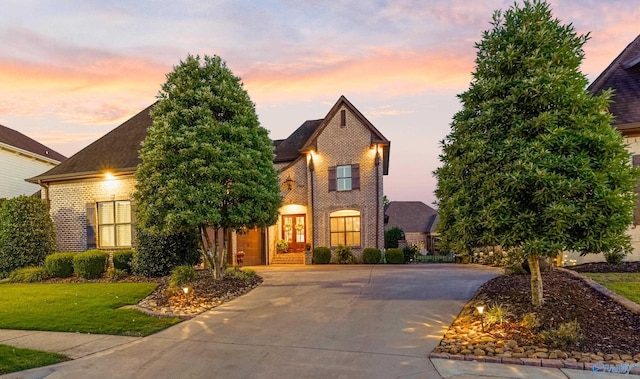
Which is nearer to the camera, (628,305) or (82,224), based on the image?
(628,305)

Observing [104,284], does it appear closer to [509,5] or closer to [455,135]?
[455,135]

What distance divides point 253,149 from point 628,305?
922 centimetres

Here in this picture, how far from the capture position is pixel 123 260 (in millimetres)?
13594

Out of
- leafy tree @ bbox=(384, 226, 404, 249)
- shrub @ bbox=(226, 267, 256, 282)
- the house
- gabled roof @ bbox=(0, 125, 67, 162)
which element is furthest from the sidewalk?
leafy tree @ bbox=(384, 226, 404, 249)

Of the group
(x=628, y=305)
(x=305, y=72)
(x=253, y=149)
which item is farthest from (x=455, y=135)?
(x=305, y=72)

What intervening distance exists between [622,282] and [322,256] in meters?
11.5

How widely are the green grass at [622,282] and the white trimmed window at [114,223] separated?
1562 centimetres

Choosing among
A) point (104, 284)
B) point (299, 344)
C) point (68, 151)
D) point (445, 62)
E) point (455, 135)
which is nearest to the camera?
point (299, 344)

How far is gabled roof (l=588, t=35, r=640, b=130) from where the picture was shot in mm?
11438

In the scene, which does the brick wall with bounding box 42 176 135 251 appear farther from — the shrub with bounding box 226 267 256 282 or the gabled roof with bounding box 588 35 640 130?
the gabled roof with bounding box 588 35 640 130

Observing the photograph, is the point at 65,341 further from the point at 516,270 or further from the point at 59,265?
the point at 516,270

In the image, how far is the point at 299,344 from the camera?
20.2 feet

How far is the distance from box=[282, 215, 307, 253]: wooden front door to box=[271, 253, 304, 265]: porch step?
0.66 meters

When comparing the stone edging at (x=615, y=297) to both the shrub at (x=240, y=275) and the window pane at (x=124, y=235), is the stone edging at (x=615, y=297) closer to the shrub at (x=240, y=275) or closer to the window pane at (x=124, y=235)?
the shrub at (x=240, y=275)
